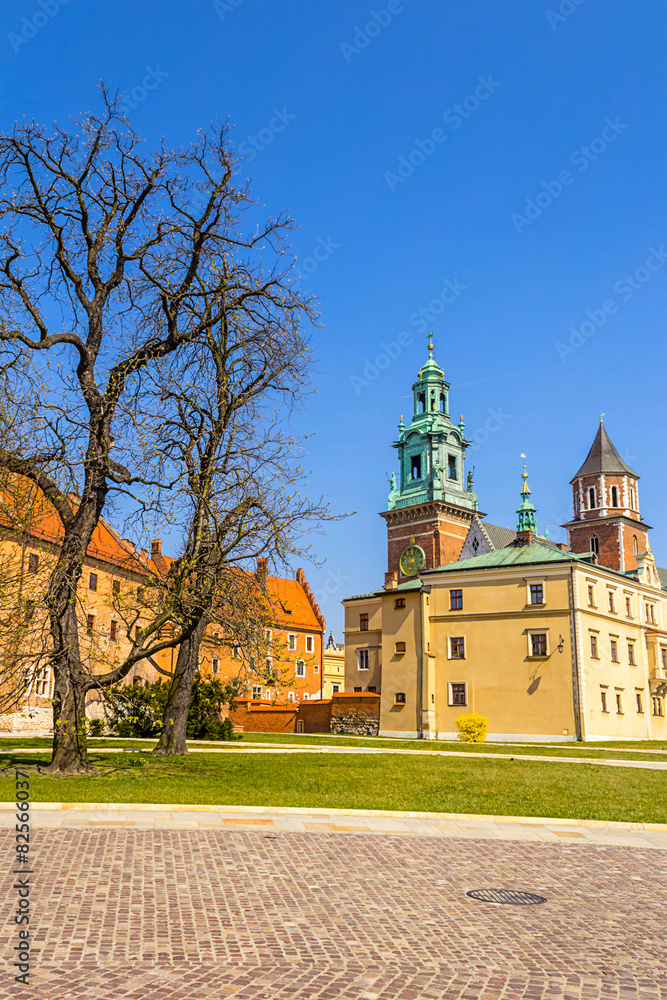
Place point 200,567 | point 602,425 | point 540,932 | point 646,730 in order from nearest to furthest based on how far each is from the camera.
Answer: point 540,932
point 200,567
point 646,730
point 602,425

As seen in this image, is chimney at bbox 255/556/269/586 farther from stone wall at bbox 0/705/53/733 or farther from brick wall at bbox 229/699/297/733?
brick wall at bbox 229/699/297/733

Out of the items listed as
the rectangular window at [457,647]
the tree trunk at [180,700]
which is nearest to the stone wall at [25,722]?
the tree trunk at [180,700]

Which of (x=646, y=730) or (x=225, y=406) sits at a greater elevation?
(x=225, y=406)

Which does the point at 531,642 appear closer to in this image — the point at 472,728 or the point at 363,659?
the point at 472,728

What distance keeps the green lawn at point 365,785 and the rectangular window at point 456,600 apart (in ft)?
79.1

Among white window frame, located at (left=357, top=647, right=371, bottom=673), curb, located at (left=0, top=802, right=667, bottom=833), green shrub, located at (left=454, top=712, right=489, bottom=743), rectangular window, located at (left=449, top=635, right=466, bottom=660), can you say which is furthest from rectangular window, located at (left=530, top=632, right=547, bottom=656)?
curb, located at (left=0, top=802, right=667, bottom=833)

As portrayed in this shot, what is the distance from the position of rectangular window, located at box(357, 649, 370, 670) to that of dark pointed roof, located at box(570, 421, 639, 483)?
34.3 meters

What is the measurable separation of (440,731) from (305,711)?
8.82m

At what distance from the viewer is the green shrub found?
40.8 metres

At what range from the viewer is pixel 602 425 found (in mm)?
80875

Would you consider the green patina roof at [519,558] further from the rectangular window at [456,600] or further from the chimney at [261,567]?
the chimney at [261,567]

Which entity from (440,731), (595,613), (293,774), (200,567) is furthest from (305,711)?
(200,567)

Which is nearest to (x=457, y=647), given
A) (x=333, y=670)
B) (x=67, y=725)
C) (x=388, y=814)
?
(x=67, y=725)

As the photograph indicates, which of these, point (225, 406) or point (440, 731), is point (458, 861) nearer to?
point (225, 406)
